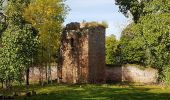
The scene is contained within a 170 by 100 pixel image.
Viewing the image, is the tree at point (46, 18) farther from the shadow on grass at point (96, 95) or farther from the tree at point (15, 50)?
the tree at point (15, 50)

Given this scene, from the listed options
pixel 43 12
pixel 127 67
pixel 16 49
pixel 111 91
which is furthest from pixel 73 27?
pixel 16 49

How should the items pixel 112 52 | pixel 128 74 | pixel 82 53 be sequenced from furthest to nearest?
pixel 112 52, pixel 128 74, pixel 82 53

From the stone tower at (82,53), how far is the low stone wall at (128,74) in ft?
18.1

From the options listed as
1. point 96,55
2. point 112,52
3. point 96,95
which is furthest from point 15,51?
point 112,52

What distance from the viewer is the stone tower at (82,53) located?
2899 inches

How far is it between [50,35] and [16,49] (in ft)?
79.8

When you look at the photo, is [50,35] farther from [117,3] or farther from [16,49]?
[16,49]

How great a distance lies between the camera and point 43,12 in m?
70.4

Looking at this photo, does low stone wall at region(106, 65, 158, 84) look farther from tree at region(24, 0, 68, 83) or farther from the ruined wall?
tree at region(24, 0, 68, 83)

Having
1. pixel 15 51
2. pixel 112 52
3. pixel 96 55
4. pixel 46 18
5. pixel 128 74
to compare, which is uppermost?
pixel 46 18

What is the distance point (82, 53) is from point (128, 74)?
12.0 metres

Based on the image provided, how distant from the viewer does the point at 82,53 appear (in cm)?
7381

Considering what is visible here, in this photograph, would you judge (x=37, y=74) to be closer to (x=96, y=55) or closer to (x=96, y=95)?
(x=96, y=55)

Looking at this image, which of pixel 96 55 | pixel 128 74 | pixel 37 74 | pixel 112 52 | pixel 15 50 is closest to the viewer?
pixel 15 50
